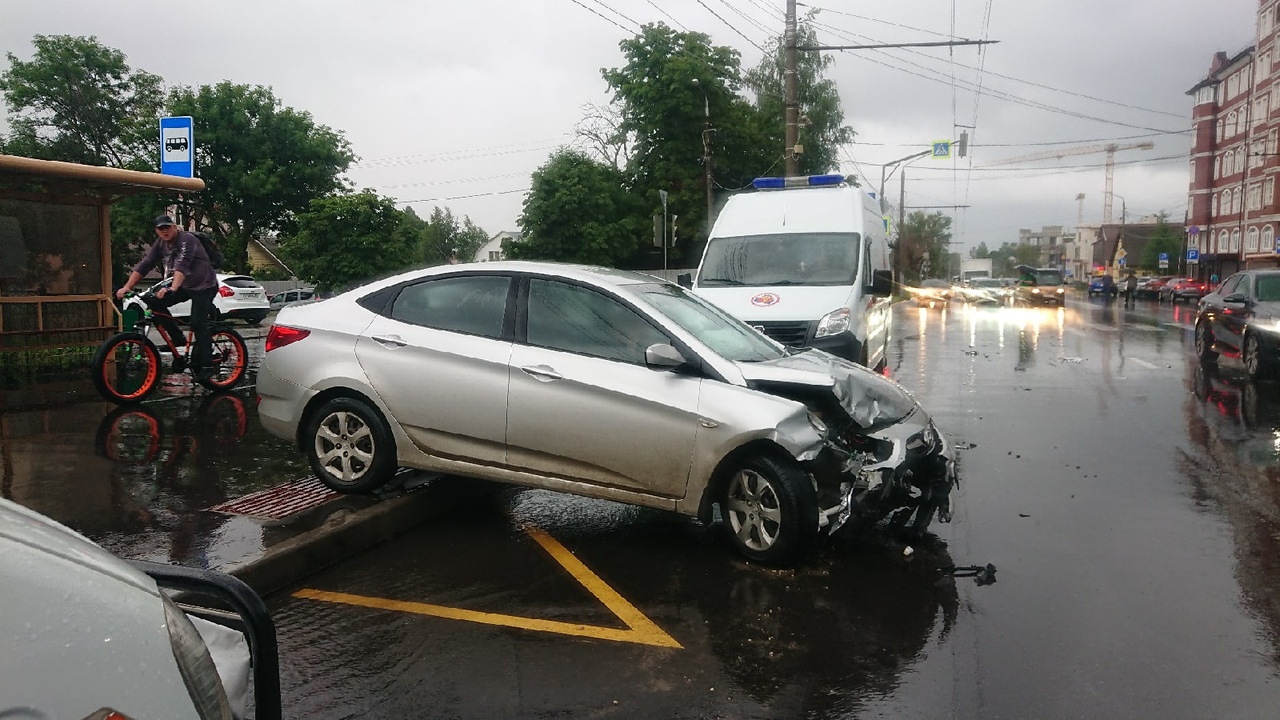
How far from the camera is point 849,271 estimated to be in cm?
1220

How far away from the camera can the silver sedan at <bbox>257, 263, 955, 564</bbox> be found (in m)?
5.29

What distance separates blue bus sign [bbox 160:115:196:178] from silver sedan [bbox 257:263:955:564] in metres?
6.03

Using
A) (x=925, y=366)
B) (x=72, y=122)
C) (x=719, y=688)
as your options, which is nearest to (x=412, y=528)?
(x=719, y=688)

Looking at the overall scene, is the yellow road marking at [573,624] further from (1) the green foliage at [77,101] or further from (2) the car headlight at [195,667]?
(1) the green foliage at [77,101]

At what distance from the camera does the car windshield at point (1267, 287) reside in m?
14.2

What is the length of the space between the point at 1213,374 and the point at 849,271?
6.56 meters

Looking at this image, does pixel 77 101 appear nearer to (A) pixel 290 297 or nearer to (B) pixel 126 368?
(A) pixel 290 297

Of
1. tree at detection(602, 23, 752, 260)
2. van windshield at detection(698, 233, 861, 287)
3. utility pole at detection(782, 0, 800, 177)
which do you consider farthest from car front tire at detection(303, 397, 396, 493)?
tree at detection(602, 23, 752, 260)

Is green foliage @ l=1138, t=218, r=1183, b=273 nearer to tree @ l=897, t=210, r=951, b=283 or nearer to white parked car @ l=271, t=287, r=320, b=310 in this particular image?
tree @ l=897, t=210, r=951, b=283

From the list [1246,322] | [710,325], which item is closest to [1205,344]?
[1246,322]

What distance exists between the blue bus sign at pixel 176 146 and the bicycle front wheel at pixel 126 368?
273cm

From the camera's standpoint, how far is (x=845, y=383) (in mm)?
5727

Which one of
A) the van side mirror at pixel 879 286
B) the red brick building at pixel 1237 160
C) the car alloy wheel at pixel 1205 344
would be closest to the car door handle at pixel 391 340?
the van side mirror at pixel 879 286

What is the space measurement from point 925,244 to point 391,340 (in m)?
92.3
